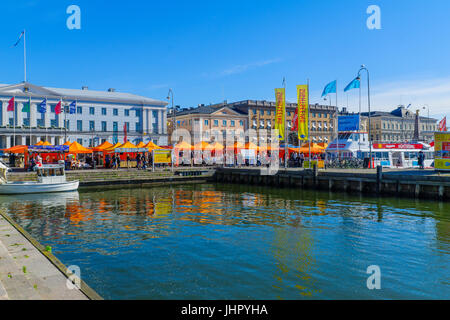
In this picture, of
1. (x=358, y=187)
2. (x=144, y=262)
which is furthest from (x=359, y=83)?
(x=144, y=262)

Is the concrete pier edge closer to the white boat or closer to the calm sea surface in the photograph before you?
the calm sea surface

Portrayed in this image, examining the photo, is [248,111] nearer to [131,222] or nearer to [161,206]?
[161,206]

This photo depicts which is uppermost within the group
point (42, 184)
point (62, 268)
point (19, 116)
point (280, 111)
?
point (19, 116)

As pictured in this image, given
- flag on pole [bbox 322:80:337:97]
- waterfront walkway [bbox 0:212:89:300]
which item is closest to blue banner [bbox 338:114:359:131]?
flag on pole [bbox 322:80:337:97]

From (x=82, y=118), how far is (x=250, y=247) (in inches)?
2792

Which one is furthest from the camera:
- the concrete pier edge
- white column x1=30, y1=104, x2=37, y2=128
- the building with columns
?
white column x1=30, y1=104, x2=37, y2=128

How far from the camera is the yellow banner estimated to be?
4534 centimetres

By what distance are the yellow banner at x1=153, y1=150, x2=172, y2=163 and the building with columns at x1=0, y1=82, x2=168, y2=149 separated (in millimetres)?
26726

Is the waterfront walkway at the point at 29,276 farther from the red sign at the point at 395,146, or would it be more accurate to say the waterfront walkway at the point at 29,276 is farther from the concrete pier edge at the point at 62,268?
the red sign at the point at 395,146

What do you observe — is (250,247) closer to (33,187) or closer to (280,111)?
(33,187)

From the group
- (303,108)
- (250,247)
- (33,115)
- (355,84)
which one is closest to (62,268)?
(250,247)

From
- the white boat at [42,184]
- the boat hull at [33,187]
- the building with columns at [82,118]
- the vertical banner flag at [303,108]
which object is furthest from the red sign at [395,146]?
the building with columns at [82,118]

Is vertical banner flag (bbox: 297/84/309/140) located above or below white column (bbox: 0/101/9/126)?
below

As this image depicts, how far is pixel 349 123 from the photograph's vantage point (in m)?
41.8
